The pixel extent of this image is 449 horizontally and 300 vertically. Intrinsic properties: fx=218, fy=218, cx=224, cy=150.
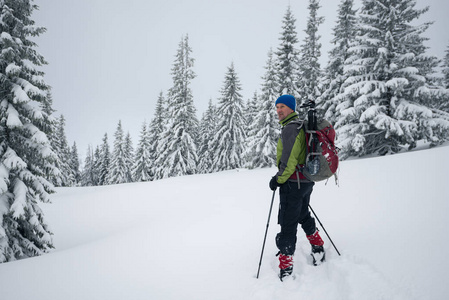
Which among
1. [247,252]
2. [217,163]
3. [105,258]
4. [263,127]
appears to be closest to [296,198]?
[247,252]

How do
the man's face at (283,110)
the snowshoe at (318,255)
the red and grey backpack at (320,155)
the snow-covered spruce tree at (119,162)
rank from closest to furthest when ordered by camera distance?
the red and grey backpack at (320,155), the snowshoe at (318,255), the man's face at (283,110), the snow-covered spruce tree at (119,162)

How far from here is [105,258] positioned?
5.28 meters

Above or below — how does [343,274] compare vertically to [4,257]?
above

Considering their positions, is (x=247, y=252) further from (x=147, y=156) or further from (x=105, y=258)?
(x=147, y=156)

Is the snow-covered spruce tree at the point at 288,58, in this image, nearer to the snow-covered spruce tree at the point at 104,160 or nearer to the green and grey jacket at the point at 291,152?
the green and grey jacket at the point at 291,152

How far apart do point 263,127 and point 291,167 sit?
63.1 feet

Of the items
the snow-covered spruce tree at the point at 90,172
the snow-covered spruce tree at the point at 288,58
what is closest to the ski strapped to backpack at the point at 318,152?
the snow-covered spruce tree at the point at 288,58

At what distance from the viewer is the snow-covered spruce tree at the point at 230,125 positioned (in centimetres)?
2864

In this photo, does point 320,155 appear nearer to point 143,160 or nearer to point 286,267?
point 286,267

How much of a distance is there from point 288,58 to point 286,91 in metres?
3.36

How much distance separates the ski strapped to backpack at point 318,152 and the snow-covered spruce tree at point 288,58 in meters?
18.6

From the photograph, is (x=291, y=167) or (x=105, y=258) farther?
(x=105, y=258)

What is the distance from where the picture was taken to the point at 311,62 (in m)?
22.3

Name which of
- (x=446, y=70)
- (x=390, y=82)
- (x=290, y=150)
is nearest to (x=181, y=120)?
(x=390, y=82)
